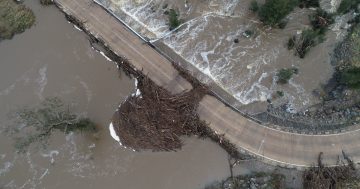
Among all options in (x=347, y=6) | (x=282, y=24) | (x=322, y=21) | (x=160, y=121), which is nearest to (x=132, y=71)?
(x=160, y=121)

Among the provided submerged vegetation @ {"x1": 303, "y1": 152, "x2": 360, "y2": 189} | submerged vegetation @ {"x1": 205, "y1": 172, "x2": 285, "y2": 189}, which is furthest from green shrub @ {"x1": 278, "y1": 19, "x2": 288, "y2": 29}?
submerged vegetation @ {"x1": 205, "y1": 172, "x2": 285, "y2": 189}

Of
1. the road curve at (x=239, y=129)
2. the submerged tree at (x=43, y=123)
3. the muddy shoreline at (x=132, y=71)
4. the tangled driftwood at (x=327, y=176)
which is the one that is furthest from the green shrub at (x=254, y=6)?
the submerged tree at (x=43, y=123)

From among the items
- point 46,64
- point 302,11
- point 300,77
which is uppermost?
point 302,11

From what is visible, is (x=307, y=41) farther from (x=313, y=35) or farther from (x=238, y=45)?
(x=238, y=45)

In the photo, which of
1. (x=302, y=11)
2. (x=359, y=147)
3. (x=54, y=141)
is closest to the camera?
(x=359, y=147)

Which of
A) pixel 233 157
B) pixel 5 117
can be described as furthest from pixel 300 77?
pixel 5 117

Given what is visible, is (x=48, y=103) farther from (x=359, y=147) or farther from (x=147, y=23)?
(x=359, y=147)

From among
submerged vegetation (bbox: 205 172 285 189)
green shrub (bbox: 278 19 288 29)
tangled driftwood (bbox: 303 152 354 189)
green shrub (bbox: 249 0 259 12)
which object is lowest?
submerged vegetation (bbox: 205 172 285 189)

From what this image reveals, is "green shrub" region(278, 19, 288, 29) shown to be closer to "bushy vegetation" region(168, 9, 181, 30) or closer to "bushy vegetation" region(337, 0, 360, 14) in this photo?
"bushy vegetation" region(337, 0, 360, 14)
